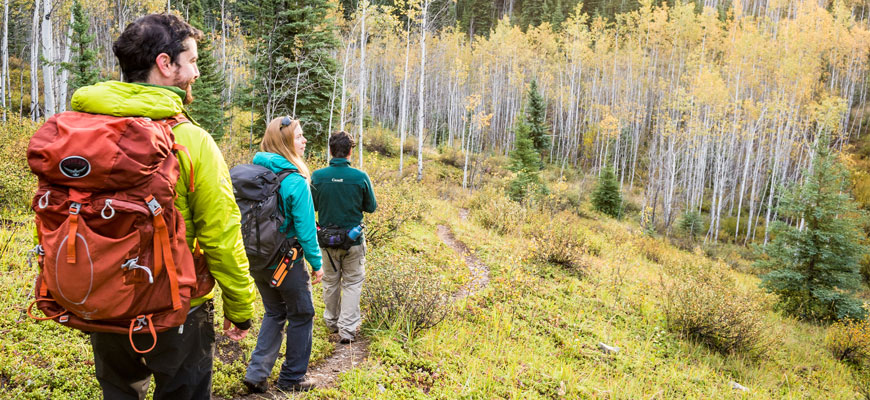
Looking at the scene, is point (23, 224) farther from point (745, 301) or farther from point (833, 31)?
point (833, 31)

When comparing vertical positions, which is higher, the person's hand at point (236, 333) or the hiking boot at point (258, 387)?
the person's hand at point (236, 333)

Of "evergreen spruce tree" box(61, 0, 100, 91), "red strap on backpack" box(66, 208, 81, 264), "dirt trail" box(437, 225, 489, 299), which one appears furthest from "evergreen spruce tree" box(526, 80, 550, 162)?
"red strap on backpack" box(66, 208, 81, 264)

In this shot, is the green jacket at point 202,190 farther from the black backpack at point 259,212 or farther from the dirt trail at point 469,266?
the dirt trail at point 469,266

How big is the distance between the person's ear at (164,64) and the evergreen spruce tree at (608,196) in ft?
76.6

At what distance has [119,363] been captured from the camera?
165 cm

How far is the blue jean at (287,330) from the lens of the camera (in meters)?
3.11

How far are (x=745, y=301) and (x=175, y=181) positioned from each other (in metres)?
7.96

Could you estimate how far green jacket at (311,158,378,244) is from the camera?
416 centimetres

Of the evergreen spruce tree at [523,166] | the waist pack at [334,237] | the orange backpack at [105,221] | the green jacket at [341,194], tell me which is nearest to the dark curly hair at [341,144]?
the green jacket at [341,194]

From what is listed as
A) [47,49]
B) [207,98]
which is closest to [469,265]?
[47,49]

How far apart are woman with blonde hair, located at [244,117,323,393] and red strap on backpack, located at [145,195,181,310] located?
1.44 metres

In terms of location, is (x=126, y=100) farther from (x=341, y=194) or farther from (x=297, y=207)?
(x=341, y=194)

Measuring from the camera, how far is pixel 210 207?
5.49 feet

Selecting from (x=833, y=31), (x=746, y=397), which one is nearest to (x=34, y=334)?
(x=746, y=397)
